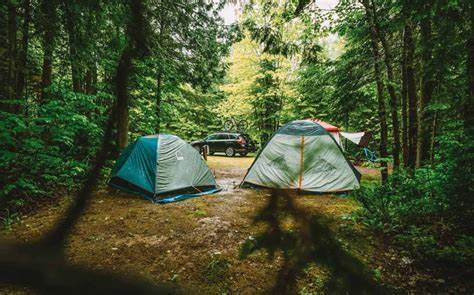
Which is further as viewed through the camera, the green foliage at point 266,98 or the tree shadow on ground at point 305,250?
the green foliage at point 266,98

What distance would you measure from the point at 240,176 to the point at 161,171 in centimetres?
Result: 428

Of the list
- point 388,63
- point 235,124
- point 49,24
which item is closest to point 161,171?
point 49,24

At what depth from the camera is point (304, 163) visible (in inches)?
297

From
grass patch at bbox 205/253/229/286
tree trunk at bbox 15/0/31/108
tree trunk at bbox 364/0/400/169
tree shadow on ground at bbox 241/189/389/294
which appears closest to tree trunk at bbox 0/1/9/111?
tree trunk at bbox 15/0/31/108

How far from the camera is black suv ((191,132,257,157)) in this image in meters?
18.1

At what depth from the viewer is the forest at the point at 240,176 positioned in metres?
3.48

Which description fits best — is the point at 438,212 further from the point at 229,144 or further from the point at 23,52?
the point at 229,144

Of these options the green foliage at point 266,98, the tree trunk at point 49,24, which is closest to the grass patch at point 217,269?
the tree trunk at point 49,24

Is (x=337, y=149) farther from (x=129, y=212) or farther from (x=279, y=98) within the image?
(x=279, y=98)

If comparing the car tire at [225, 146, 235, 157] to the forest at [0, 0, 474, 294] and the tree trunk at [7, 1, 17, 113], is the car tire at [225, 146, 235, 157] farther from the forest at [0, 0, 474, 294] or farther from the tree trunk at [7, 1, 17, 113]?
the tree trunk at [7, 1, 17, 113]

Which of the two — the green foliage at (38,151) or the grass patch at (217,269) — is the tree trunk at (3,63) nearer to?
the green foliage at (38,151)

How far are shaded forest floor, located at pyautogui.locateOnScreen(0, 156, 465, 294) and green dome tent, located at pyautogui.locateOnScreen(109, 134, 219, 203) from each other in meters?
0.41

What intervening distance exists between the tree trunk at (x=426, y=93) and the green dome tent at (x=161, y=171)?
17.7ft

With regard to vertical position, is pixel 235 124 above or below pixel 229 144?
above
